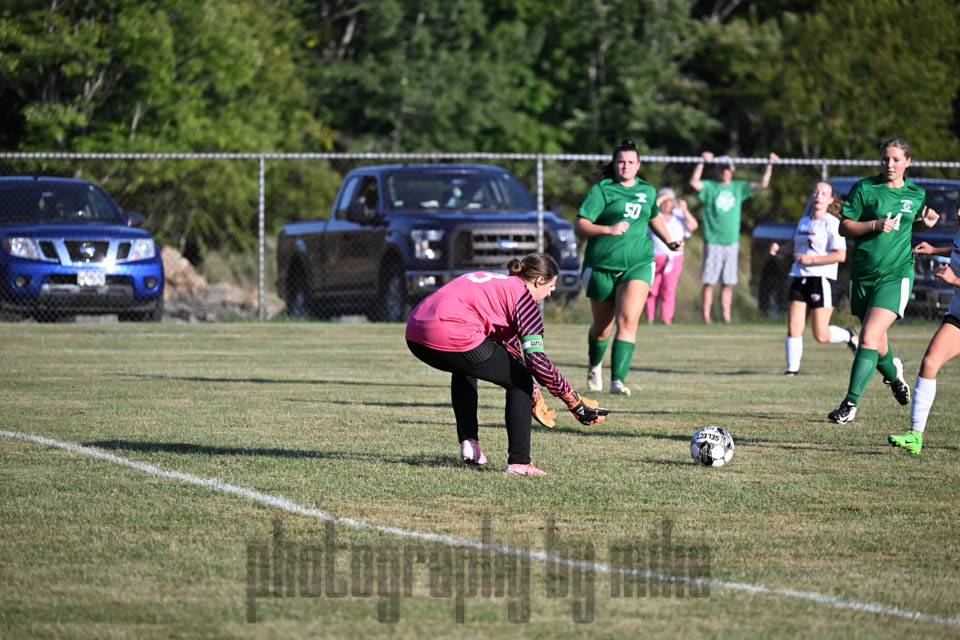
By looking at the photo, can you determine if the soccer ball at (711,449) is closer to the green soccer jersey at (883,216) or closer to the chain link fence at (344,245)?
the green soccer jersey at (883,216)

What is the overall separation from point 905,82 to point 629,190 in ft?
76.4

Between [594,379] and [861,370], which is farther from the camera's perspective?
[594,379]

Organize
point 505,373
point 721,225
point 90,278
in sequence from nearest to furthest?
point 505,373 → point 90,278 → point 721,225

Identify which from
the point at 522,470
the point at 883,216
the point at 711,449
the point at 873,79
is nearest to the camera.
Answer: the point at 522,470

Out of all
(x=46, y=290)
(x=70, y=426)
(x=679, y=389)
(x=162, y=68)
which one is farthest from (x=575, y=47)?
(x=70, y=426)

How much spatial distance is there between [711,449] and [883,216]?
248 centimetres

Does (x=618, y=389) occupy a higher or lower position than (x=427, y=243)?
lower

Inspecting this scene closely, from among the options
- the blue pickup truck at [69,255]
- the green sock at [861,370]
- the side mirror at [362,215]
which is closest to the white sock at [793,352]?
the green sock at [861,370]

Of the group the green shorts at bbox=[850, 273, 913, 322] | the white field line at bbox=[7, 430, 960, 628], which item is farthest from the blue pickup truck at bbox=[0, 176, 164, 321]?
the green shorts at bbox=[850, 273, 913, 322]

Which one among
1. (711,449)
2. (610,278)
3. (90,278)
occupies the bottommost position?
(90,278)

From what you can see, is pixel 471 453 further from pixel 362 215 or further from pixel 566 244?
pixel 566 244

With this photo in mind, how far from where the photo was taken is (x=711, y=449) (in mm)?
8289

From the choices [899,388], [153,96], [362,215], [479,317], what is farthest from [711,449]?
[153,96]

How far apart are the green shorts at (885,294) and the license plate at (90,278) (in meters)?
12.1
